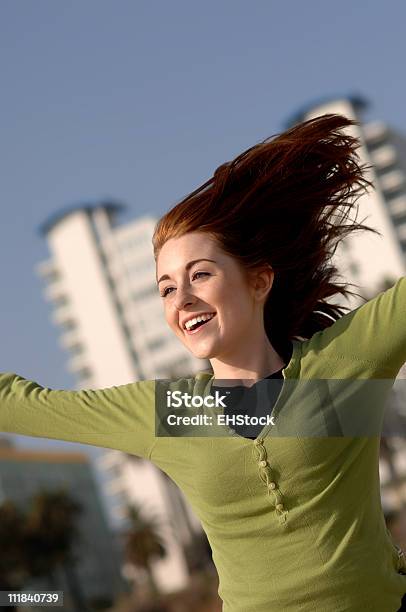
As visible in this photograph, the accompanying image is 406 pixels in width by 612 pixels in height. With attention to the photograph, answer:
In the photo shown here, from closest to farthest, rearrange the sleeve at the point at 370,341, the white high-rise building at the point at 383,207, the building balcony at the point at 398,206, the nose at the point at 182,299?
1. the sleeve at the point at 370,341
2. the nose at the point at 182,299
3. the white high-rise building at the point at 383,207
4. the building balcony at the point at 398,206

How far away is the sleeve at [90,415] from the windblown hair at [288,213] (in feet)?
1.38

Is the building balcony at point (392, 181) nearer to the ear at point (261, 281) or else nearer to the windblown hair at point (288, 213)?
the windblown hair at point (288, 213)

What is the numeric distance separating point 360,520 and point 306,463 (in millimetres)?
200

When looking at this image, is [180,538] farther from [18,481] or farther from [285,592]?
[285,592]

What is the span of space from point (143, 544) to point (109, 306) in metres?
39.7

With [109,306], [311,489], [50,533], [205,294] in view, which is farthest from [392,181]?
[311,489]

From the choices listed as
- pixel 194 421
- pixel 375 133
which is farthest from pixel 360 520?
pixel 375 133

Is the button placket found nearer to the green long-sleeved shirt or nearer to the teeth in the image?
the green long-sleeved shirt

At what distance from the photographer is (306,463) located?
124 inches

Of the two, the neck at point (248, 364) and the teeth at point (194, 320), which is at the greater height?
the teeth at point (194, 320)

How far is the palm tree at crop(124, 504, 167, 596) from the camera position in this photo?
7394 cm

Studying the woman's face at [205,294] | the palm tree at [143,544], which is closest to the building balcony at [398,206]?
the palm tree at [143,544]

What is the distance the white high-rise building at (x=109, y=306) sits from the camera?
109 meters

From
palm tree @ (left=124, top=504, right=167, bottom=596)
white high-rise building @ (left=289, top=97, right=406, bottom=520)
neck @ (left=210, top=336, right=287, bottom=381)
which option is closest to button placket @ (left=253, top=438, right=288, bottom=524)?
neck @ (left=210, top=336, right=287, bottom=381)
